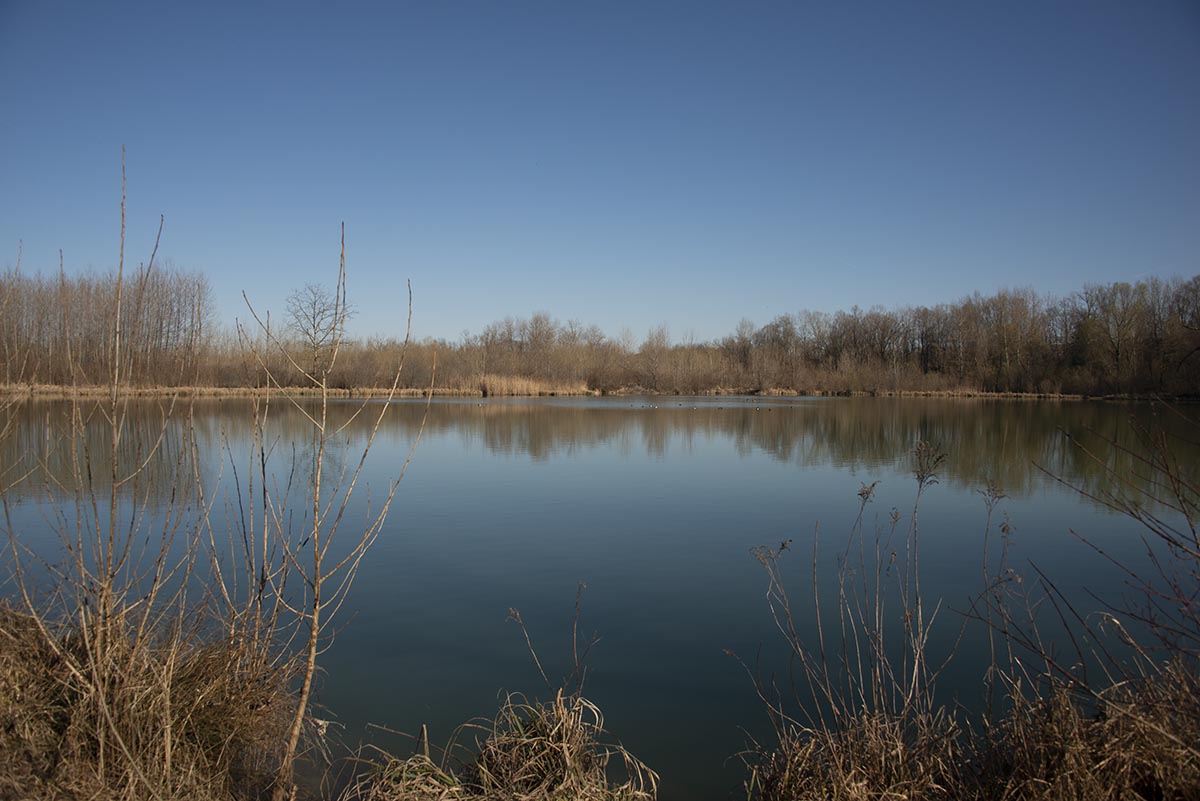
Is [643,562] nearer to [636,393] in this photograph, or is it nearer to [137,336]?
[137,336]

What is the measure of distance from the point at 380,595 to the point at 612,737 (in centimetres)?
288

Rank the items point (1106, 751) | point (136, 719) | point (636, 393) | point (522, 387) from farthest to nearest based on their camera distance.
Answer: point (636, 393) → point (522, 387) → point (136, 719) → point (1106, 751)

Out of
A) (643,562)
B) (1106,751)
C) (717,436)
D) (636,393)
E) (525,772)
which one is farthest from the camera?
(636,393)

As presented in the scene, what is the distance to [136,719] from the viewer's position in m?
2.76

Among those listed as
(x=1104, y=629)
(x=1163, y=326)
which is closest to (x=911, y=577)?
(x=1104, y=629)

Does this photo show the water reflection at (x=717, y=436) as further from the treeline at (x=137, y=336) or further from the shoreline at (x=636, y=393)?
the shoreline at (x=636, y=393)

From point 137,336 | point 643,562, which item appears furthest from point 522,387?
point 137,336

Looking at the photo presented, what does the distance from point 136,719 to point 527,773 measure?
156cm

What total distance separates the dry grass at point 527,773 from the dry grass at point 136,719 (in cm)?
63

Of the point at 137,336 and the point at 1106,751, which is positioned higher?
the point at 137,336

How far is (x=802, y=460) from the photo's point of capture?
45.2ft

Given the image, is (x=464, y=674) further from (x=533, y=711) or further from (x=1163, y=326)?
(x=1163, y=326)

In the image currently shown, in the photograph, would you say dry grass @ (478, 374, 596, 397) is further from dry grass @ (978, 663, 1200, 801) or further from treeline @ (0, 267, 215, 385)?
dry grass @ (978, 663, 1200, 801)

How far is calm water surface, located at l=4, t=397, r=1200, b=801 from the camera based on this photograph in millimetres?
3998
